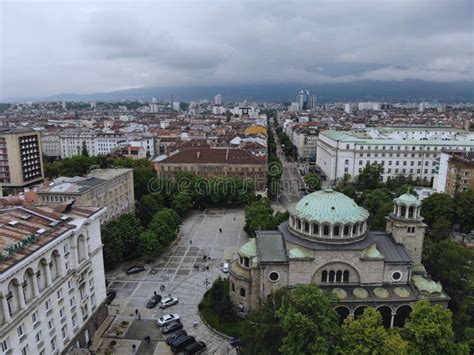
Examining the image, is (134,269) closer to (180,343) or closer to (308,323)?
(180,343)

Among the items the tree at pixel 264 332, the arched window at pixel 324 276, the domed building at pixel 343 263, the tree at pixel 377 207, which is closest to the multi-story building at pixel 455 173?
the tree at pixel 377 207

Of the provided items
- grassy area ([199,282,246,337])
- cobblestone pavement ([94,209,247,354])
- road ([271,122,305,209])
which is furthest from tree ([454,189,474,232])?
grassy area ([199,282,246,337])

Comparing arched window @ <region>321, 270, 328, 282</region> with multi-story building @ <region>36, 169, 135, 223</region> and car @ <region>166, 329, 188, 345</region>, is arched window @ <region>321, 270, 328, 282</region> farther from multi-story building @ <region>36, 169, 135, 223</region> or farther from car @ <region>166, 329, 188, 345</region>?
multi-story building @ <region>36, 169, 135, 223</region>

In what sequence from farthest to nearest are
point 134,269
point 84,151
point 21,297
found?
point 84,151
point 134,269
point 21,297

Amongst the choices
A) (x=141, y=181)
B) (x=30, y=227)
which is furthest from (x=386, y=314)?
(x=141, y=181)

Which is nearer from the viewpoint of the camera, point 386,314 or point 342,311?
point 342,311

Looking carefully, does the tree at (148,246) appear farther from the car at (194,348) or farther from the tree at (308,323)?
the tree at (308,323)

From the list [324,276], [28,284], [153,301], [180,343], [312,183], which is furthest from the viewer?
[312,183]
